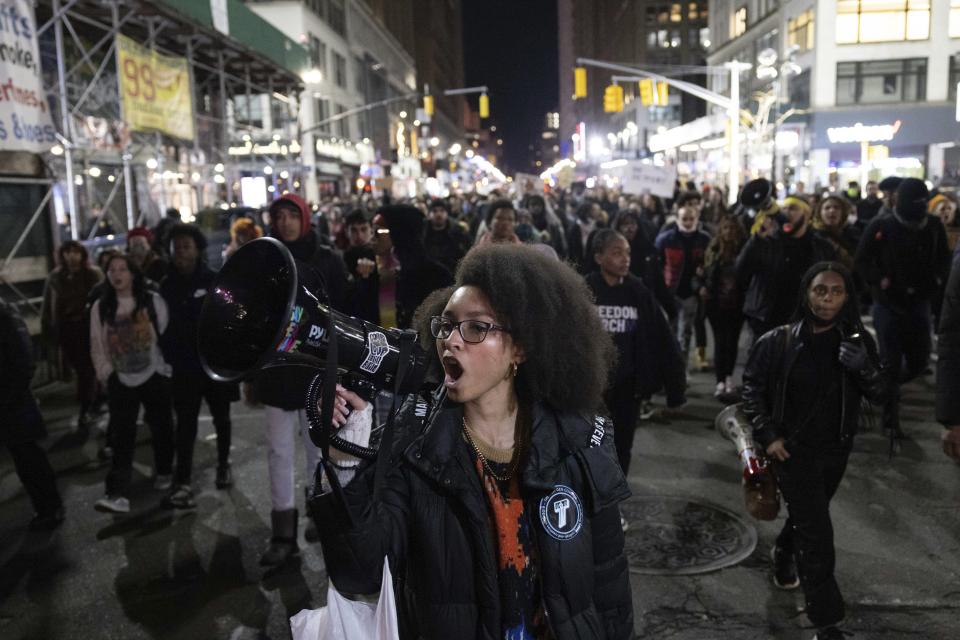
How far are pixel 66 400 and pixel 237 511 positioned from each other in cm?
453

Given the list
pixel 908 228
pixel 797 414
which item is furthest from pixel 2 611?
pixel 908 228

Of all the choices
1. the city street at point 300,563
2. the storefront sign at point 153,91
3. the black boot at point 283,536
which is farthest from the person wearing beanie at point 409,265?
the storefront sign at point 153,91

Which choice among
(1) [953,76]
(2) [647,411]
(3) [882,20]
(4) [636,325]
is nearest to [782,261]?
(2) [647,411]

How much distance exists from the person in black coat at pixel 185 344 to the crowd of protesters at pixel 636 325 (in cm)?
1

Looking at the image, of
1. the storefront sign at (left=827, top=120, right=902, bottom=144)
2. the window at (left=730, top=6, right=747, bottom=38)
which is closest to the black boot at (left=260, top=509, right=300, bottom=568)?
the storefront sign at (left=827, top=120, right=902, bottom=144)

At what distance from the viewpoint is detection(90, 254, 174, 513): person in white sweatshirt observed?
19.6 ft

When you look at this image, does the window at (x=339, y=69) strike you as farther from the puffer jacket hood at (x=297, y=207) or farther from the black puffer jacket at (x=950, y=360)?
the black puffer jacket at (x=950, y=360)

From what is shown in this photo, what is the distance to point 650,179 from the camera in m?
14.6

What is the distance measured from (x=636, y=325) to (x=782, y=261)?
2594 mm

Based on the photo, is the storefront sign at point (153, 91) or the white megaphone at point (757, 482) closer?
the white megaphone at point (757, 482)

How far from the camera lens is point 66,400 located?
934cm

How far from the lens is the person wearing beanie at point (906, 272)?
7379 mm

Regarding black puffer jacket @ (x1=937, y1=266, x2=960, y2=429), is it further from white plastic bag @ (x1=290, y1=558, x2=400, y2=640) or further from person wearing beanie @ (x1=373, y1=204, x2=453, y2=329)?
person wearing beanie @ (x1=373, y1=204, x2=453, y2=329)

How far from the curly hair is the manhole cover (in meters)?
2.70
